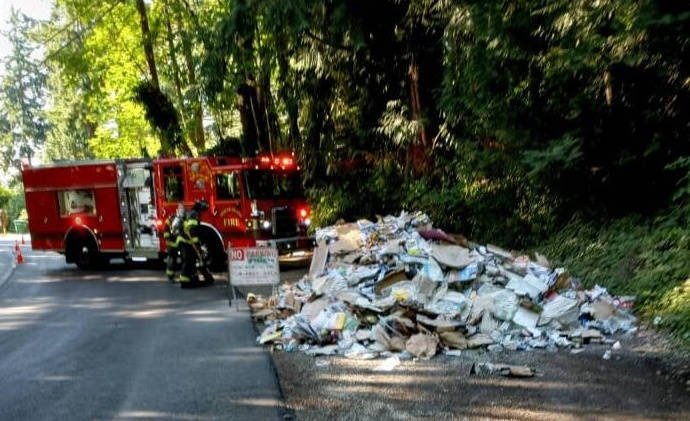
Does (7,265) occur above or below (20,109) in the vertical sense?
below

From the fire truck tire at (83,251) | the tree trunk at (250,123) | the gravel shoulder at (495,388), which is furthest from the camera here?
the tree trunk at (250,123)

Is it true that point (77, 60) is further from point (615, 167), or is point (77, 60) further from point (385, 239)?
point (615, 167)

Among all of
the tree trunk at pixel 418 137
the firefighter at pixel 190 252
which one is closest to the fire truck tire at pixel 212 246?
the firefighter at pixel 190 252

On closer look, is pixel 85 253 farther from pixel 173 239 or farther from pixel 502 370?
pixel 502 370

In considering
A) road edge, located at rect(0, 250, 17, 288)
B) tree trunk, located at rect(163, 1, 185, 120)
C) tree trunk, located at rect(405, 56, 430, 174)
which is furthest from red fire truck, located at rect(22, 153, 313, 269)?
tree trunk, located at rect(163, 1, 185, 120)

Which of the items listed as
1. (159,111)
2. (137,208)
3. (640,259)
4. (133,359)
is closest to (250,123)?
(159,111)

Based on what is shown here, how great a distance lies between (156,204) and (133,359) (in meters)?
7.73

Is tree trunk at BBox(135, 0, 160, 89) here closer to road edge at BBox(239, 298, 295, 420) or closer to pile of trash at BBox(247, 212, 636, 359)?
pile of trash at BBox(247, 212, 636, 359)

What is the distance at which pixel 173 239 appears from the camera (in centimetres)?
1182

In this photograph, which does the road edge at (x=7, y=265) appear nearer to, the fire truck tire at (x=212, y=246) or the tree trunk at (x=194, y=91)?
the fire truck tire at (x=212, y=246)

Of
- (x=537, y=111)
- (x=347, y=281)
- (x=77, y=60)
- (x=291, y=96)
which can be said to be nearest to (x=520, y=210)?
(x=537, y=111)

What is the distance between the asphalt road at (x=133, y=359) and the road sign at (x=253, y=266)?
1.67 ft

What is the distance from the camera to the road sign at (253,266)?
28.6 ft

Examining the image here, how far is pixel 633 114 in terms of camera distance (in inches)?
326
